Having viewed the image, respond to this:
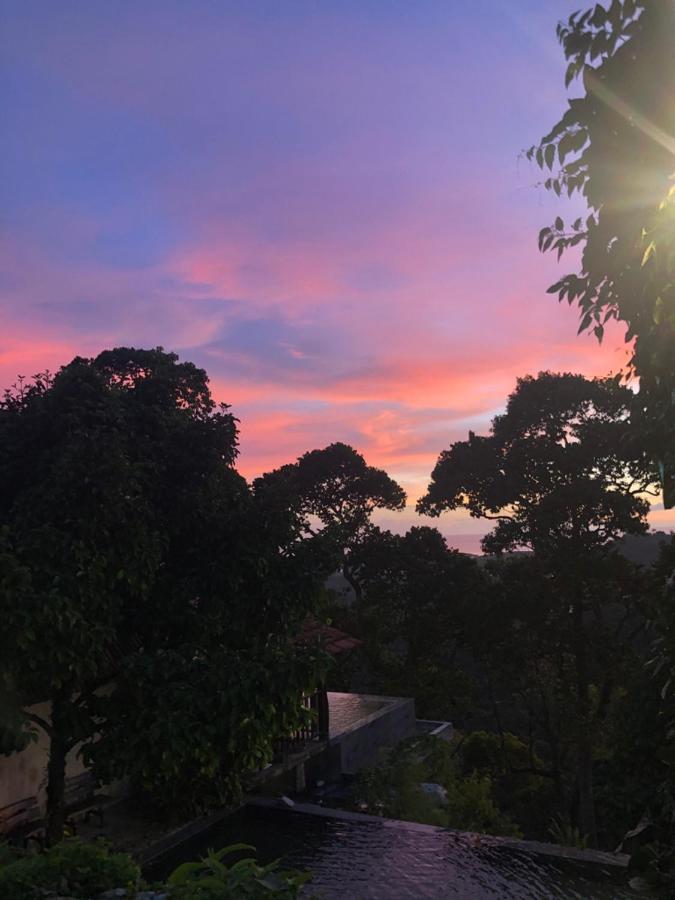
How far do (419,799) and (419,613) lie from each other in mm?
9715

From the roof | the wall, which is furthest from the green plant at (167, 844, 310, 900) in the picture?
the wall

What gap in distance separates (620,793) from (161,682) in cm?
801

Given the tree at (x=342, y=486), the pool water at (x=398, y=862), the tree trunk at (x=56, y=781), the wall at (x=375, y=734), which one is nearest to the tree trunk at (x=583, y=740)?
the wall at (x=375, y=734)

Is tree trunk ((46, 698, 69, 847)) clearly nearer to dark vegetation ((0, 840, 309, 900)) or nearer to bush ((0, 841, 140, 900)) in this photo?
dark vegetation ((0, 840, 309, 900))

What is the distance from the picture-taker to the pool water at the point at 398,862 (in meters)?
9.01

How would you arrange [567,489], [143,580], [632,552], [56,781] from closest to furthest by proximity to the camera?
1. [143,580]
2. [56,781]
3. [567,489]
4. [632,552]

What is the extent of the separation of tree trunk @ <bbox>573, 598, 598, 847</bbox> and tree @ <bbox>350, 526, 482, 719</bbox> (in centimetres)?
344

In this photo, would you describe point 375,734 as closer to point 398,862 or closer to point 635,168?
point 398,862

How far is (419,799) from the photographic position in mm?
14172

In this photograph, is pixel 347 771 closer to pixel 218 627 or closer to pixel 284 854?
pixel 284 854

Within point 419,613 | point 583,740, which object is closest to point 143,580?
point 583,740

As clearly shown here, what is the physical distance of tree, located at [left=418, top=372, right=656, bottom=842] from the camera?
19391mm

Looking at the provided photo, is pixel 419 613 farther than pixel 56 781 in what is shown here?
Yes

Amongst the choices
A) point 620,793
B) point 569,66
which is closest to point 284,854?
point 620,793
